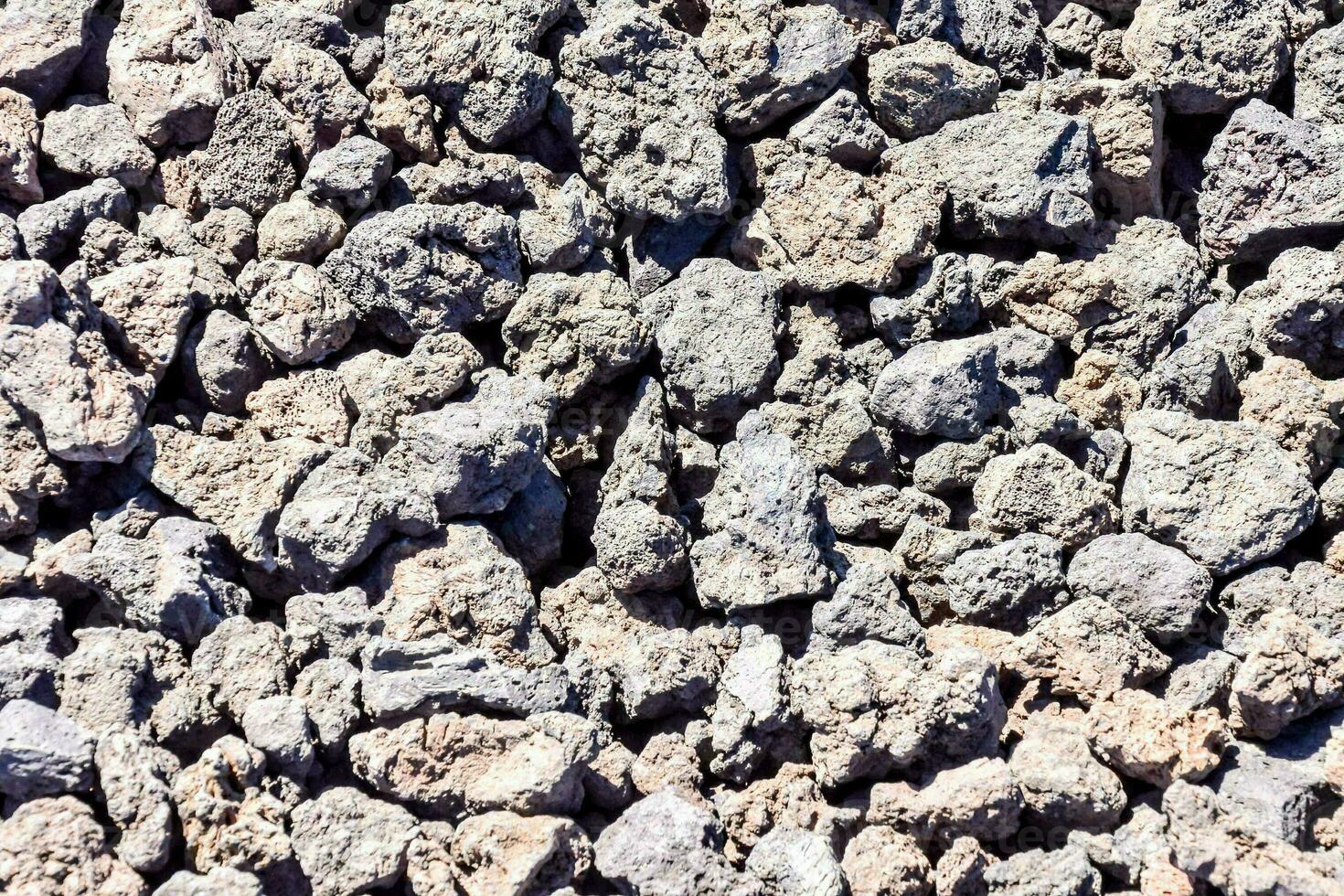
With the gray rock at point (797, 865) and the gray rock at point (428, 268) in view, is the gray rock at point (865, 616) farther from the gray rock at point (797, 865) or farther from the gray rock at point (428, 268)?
the gray rock at point (428, 268)

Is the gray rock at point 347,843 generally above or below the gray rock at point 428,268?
below

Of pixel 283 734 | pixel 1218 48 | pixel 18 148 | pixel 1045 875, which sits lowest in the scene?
pixel 1045 875

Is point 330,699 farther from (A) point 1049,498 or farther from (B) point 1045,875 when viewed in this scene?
(A) point 1049,498

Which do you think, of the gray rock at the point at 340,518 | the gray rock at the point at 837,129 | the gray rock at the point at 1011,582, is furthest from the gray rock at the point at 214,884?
the gray rock at the point at 837,129

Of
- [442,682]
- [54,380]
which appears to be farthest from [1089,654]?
[54,380]

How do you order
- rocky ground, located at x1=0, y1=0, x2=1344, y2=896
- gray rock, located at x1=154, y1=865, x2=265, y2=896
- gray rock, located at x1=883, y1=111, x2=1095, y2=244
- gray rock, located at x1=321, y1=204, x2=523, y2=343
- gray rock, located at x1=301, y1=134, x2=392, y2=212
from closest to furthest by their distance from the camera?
gray rock, located at x1=154, y1=865, x2=265, y2=896
rocky ground, located at x1=0, y1=0, x2=1344, y2=896
gray rock, located at x1=321, y1=204, x2=523, y2=343
gray rock, located at x1=301, y1=134, x2=392, y2=212
gray rock, located at x1=883, y1=111, x2=1095, y2=244

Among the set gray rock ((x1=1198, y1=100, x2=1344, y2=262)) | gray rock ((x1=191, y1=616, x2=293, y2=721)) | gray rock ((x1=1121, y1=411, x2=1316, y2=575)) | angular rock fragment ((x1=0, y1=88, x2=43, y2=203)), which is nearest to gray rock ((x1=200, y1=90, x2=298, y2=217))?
angular rock fragment ((x1=0, y1=88, x2=43, y2=203))

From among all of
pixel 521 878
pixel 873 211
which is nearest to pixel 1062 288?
pixel 873 211

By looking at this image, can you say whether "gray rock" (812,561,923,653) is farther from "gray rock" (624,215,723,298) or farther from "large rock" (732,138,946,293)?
"gray rock" (624,215,723,298)
